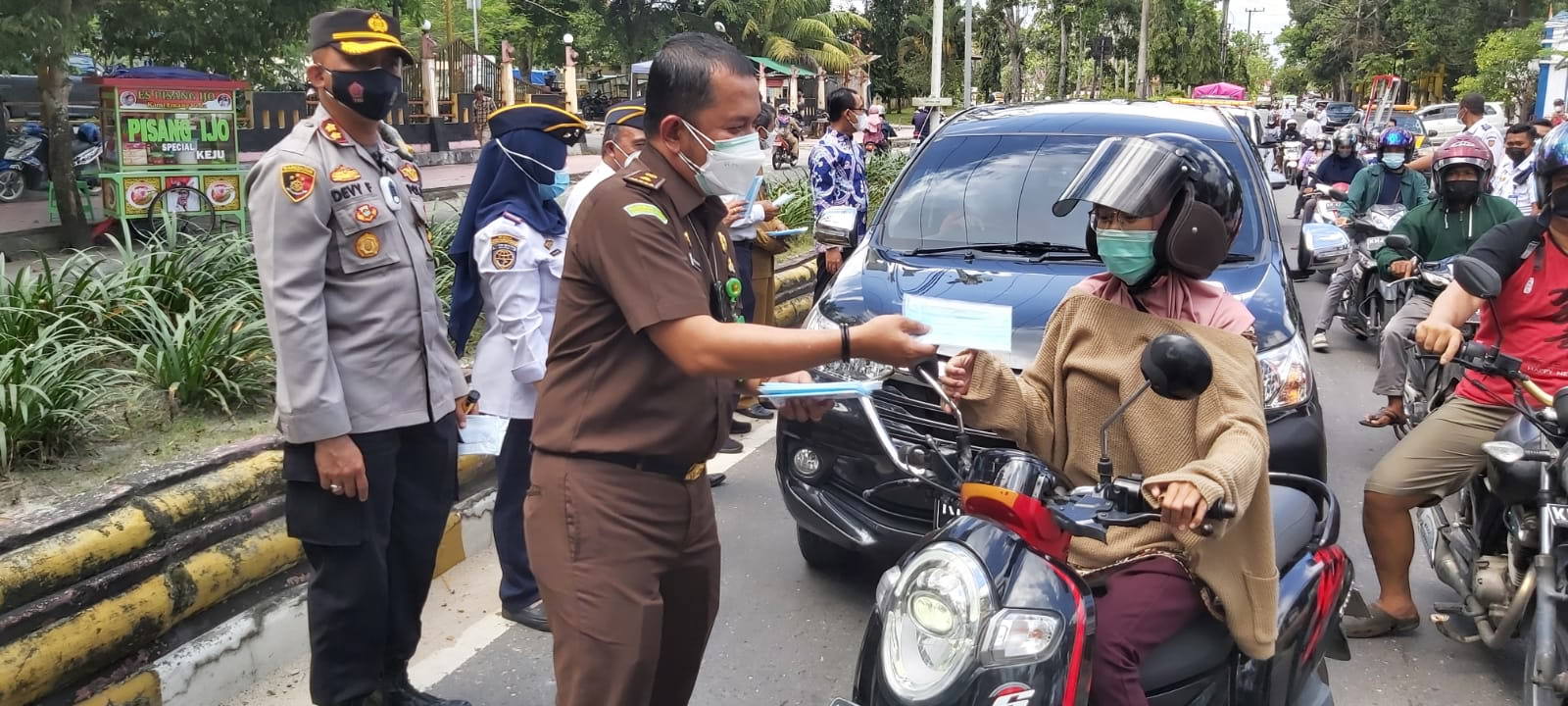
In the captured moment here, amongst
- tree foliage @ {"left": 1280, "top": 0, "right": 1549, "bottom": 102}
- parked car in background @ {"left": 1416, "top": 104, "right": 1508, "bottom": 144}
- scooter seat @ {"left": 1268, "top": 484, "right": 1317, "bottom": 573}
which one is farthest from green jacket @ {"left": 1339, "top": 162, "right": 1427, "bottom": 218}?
tree foliage @ {"left": 1280, "top": 0, "right": 1549, "bottom": 102}

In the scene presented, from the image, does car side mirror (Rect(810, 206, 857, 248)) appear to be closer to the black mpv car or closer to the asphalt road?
the black mpv car

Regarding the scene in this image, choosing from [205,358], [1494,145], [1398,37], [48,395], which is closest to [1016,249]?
[205,358]

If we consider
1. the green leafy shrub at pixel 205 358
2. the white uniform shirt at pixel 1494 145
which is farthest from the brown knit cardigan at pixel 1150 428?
the white uniform shirt at pixel 1494 145

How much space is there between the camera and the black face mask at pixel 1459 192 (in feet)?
20.0

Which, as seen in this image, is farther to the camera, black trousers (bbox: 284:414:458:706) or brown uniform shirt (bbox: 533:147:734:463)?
black trousers (bbox: 284:414:458:706)

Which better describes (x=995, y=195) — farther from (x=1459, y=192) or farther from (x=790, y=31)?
(x=790, y=31)

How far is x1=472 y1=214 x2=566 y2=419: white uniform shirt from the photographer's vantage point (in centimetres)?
369

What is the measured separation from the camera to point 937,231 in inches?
194

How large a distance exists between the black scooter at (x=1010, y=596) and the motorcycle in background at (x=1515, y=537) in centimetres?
142

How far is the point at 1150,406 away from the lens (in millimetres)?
2338

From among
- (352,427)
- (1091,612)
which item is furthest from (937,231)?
(1091,612)

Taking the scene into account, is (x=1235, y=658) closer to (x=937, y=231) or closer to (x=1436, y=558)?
(x=1436, y=558)

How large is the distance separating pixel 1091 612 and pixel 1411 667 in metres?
2.41

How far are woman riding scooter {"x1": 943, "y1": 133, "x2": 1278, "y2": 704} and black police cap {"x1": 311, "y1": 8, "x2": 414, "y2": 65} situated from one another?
1.73m
